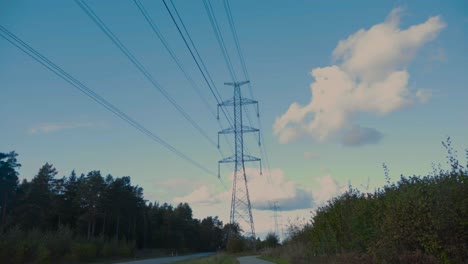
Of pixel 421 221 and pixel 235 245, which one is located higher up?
pixel 235 245

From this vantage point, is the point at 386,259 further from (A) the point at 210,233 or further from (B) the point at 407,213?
(A) the point at 210,233

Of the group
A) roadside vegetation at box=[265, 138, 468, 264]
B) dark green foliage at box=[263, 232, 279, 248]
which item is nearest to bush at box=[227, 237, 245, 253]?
dark green foliage at box=[263, 232, 279, 248]

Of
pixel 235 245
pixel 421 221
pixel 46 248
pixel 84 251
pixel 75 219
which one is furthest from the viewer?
pixel 75 219

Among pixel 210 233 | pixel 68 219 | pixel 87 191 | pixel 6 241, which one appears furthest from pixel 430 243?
pixel 210 233

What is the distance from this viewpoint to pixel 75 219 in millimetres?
70438

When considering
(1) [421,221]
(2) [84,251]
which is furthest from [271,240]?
(1) [421,221]

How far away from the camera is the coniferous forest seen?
115ft

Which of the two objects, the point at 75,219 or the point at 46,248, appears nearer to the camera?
the point at 46,248

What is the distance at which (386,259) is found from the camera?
11383mm

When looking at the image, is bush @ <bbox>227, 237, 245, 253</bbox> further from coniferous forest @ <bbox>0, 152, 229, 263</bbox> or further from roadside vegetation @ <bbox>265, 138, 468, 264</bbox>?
roadside vegetation @ <bbox>265, 138, 468, 264</bbox>

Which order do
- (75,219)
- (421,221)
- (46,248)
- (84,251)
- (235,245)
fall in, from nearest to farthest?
(421,221) < (46,248) < (84,251) < (235,245) < (75,219)

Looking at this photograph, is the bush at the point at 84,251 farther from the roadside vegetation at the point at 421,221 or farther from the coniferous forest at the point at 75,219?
the roadside vegetation at the point at 421,221

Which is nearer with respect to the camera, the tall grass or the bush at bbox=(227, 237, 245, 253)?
the tall grass

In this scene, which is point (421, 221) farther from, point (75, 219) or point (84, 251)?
point (75, 219)
